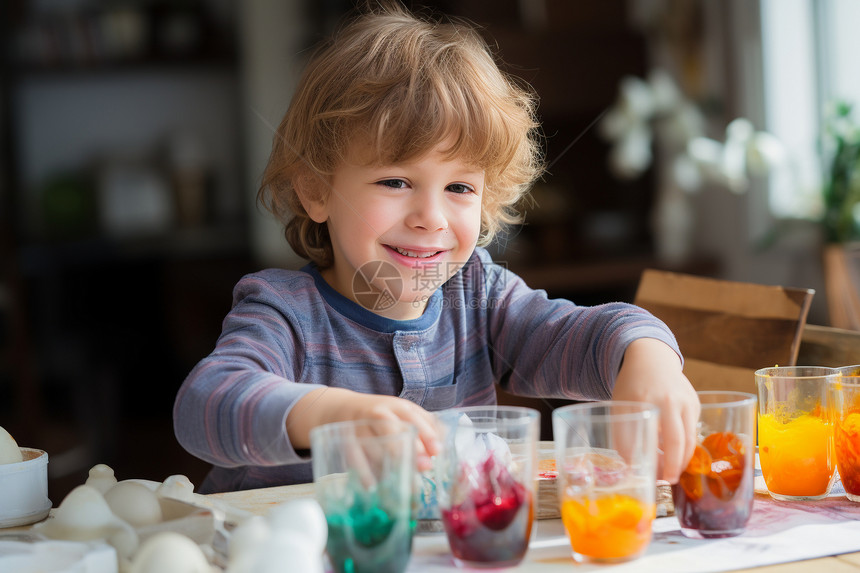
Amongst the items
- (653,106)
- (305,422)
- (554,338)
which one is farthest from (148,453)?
(305,422)

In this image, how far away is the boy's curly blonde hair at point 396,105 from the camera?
896 mm

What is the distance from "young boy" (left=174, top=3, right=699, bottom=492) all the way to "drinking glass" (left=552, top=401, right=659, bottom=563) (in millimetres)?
140

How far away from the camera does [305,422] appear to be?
0.63 metres

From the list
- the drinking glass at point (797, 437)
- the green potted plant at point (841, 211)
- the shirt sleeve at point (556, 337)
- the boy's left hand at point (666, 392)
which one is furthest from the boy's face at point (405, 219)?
the green potted plant at point (841, 211)

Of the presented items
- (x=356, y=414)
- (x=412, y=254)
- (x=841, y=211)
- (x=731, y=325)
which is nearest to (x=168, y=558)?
(x=356, y=414)

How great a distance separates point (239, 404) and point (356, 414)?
11 centimetres

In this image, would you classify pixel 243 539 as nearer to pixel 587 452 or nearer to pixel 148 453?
pixel 587 452

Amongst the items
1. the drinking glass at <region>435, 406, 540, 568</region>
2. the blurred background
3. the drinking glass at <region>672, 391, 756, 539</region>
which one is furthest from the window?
the drinking glass at <region>435, 406, 540, 568</region>

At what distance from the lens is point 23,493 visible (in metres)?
0.73

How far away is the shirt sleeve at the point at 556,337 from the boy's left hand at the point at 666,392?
0.03 m

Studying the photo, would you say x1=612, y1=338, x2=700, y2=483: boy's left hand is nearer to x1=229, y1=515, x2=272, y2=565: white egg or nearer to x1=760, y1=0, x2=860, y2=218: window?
x1=229, y1=515, x2=272, y2=565: white egg

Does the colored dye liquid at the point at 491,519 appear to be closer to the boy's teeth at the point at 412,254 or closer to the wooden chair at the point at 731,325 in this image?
the boy's teeth at the point at 412,254

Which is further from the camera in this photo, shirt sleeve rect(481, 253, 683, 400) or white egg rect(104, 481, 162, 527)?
shirt sleeve rect(481, 253, 683, 400)

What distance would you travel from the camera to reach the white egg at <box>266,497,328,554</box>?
53 centimetres
